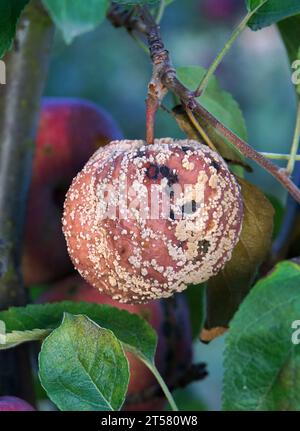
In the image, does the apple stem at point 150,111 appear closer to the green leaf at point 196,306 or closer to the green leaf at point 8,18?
the green leaf at point 8,18

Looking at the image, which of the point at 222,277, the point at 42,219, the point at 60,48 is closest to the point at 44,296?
the point at 42,219

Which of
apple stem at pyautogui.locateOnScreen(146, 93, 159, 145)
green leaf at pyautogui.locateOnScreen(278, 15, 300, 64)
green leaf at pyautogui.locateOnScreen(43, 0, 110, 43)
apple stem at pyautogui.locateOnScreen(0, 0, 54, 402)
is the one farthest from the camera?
apple stem at pyautogui.locateOnScreen(0, 0, 54, 402)

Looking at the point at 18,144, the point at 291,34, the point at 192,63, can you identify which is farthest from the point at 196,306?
the point at 192,63

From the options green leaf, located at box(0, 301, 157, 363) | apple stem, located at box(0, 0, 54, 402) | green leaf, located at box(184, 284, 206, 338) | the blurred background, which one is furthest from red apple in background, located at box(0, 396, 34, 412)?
the blurred background

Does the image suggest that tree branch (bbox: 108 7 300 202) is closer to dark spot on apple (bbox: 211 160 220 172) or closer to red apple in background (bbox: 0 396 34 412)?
dark spot on apple (bbox: 211 160 220 172)
